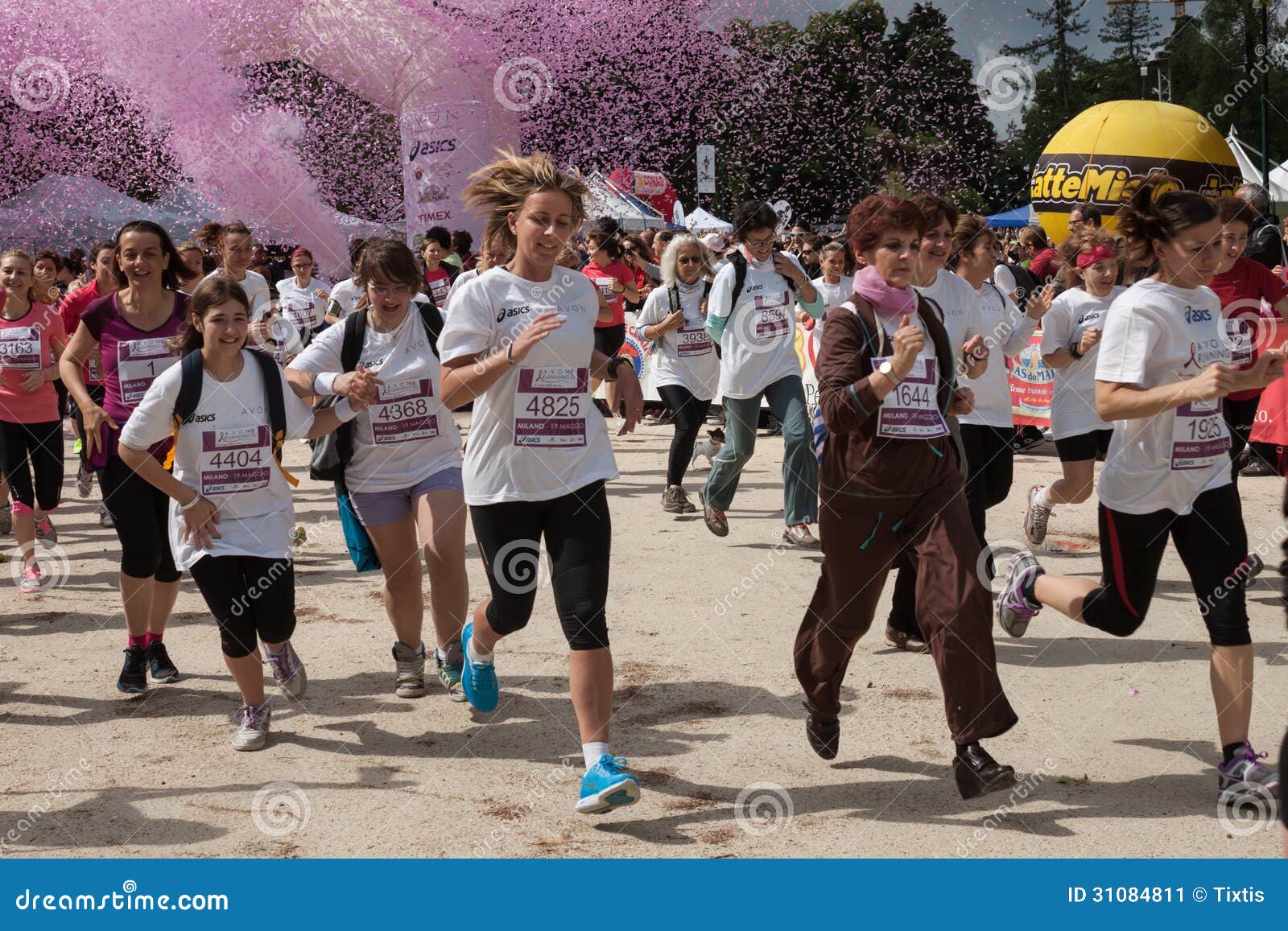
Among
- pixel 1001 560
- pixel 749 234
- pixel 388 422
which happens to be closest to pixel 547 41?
pixel 749 234

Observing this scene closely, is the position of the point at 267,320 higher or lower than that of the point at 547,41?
lower

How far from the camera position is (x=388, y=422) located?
5.43 m

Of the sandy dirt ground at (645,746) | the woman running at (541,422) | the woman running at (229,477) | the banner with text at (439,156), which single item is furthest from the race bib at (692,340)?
the banner with text at (439,156)

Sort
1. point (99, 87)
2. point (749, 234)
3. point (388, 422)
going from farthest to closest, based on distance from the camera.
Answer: point (99, 87), point (749, 234), point (388, 422)

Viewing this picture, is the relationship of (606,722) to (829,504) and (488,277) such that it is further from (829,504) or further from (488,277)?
(488,277)

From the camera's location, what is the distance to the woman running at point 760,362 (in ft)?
27.4

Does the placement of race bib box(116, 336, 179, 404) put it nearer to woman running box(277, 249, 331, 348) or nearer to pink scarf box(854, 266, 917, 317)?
pink scarf box(854, 266, 917, 317)

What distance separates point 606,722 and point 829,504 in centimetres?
102

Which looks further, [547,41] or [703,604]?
[547,41]

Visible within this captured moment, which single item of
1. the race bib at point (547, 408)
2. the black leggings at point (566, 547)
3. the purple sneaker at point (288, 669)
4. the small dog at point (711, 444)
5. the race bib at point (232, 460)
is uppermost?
the race bib at point (547, 408)

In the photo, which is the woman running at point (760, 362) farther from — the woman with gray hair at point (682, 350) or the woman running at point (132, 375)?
the woman running at point (132, 375)

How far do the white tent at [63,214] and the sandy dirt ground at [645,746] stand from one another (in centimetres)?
1955

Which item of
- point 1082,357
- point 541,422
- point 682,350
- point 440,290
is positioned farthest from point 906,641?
point 440,290

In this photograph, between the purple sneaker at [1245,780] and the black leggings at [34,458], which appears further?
the black leggings at [34,458]
